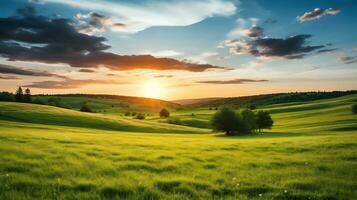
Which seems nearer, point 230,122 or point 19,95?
point 230,122

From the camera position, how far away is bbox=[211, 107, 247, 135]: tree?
74.1 m

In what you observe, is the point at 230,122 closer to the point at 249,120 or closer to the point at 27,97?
the point at 249,120

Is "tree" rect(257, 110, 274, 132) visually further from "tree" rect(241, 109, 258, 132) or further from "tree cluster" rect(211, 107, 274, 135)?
"tree cluster" rect(211, 107, 274, 135)

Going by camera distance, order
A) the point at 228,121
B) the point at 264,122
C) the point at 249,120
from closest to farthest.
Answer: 1. the point at 228,121
2. the point at 249,120
3. the point at 264,122

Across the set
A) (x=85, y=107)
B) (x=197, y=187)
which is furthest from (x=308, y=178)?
(x=85, y=107)

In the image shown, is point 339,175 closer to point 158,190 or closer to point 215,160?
point 215,160

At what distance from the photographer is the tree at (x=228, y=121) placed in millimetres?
74062

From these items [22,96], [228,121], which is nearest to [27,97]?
[22,96]

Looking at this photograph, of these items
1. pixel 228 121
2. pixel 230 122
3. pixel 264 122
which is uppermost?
pixel 228 121

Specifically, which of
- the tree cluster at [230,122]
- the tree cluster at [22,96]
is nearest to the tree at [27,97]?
the tree cluster at [22,96]

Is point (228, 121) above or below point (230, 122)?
above

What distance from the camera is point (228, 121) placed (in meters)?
74.0

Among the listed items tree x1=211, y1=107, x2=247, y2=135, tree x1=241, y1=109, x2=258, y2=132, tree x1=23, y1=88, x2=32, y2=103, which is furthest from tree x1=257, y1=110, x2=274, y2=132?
tree x1=23, y1=88, x2=32, y2=103

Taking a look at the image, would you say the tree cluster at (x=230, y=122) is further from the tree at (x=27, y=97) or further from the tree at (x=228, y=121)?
the tree at (x=27, y=97)
